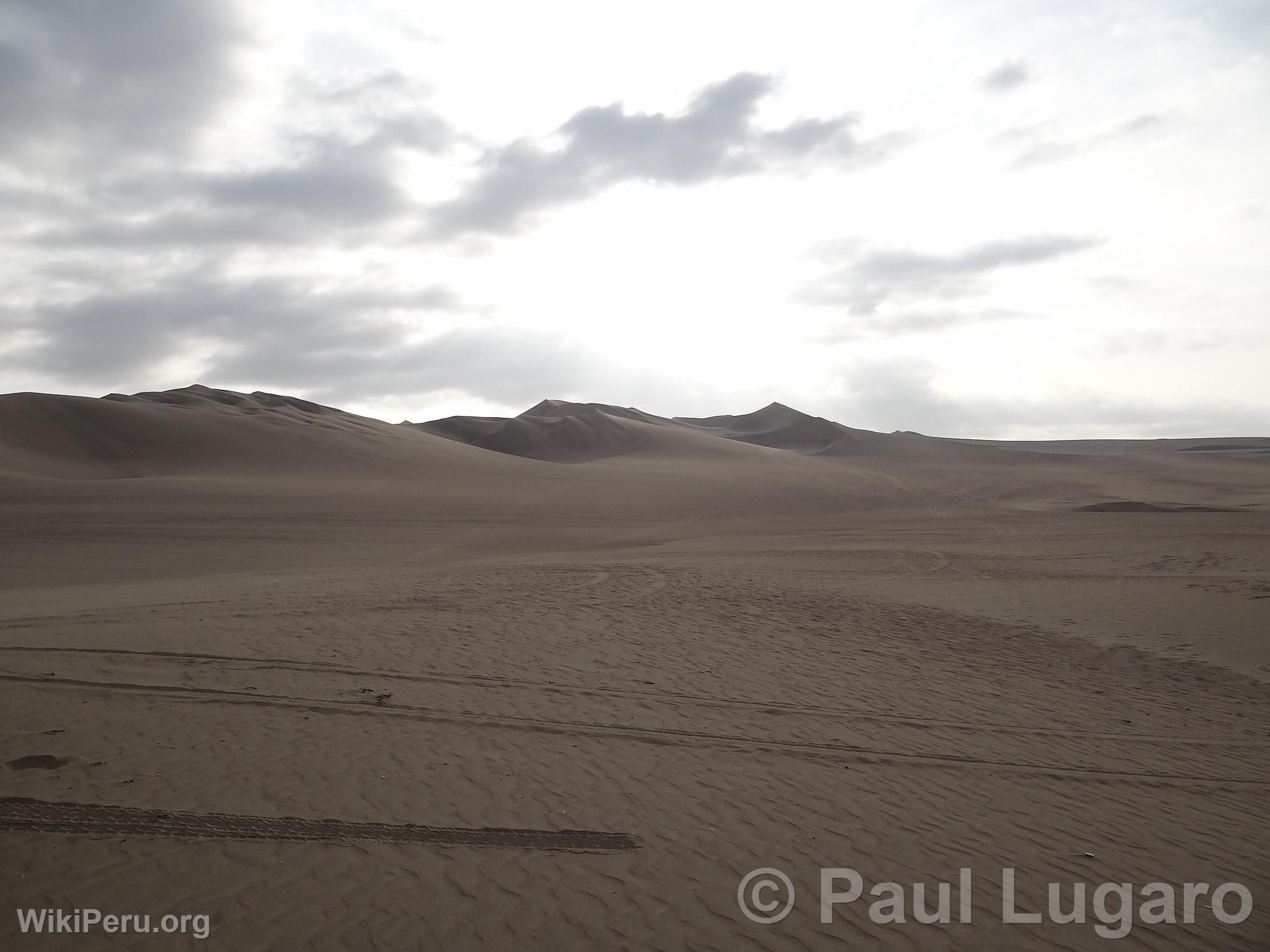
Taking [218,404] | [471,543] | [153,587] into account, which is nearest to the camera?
[153,587]

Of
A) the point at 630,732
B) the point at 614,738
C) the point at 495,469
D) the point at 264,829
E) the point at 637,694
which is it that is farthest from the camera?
the point at 495,469

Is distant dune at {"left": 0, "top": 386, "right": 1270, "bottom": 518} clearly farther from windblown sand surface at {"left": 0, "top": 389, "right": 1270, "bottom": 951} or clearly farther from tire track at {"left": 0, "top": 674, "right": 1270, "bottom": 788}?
tire track at {"left": 0, "top": 674, "right": 1270, "bottom": 788}

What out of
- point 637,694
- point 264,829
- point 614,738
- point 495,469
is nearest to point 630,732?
point 614,738

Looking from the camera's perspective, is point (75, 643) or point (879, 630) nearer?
point (75, 643)

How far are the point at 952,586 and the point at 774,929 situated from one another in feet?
51.6

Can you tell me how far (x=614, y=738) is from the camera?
26.0 ft

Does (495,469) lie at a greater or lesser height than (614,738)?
greater

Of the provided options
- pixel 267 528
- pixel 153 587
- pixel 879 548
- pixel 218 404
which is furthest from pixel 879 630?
pixel 218 404

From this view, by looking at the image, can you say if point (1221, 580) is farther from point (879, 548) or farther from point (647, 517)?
point (647, 517)

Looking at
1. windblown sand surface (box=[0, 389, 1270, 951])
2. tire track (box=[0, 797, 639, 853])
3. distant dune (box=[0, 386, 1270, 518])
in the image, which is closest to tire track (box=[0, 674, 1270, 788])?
windblown sand surface (box=[0, 389, 1270, 951])

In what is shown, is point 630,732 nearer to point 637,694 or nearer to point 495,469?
point 637,694

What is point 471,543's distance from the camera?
90.3ft

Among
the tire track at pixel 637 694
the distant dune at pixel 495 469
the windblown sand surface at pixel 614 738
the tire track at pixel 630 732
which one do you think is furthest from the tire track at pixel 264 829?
the distant dune at pixel 495 469

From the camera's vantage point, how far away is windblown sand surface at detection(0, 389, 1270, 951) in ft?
16.6
